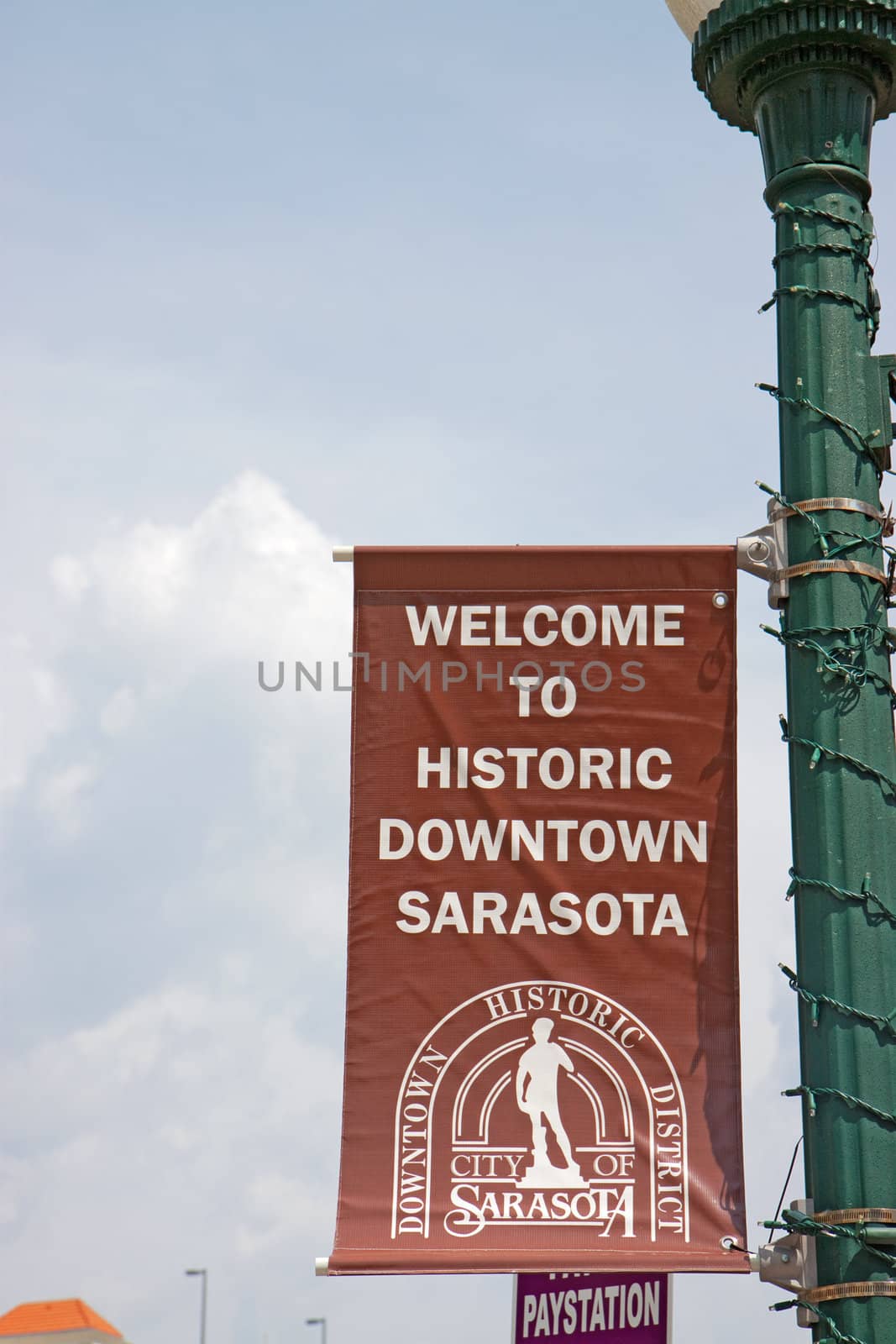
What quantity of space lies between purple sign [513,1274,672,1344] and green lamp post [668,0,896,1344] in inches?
39.8

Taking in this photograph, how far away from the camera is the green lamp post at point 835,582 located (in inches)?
288

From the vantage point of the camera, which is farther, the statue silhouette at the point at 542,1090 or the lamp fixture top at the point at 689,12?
the lamp fixture top at the point at 689,12

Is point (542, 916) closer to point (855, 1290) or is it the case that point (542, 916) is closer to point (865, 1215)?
point (865, 1215)

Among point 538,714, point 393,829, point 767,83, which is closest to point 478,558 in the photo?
point 538,714

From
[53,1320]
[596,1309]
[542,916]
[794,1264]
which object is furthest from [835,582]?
[53,1320]

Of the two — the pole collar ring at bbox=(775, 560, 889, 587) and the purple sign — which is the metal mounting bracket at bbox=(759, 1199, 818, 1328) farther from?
the pole collar ring at bbox=(775, 560, 889, 587)

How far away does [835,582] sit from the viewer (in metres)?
8.11

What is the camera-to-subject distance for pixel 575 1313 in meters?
8.33

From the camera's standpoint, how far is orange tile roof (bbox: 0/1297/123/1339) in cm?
4631

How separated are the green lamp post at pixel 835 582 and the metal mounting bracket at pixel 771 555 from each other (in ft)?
0.09

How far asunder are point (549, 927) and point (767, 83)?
4.24 metres

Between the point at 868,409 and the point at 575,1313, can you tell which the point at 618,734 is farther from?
the point at 575,1313

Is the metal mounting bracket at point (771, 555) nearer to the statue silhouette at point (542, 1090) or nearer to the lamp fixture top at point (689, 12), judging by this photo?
the statue silhouette at point (542, 1090)

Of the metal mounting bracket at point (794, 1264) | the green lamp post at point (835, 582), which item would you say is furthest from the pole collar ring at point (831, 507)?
the metal mounting bracket at point (794, 1264)
